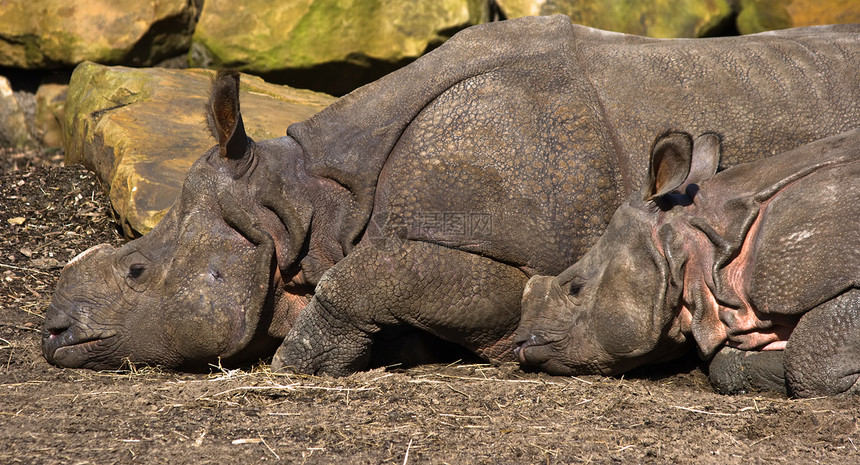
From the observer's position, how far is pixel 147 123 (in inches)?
257

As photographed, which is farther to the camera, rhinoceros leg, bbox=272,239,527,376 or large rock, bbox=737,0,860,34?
large rock, bbox=737,0,860,34

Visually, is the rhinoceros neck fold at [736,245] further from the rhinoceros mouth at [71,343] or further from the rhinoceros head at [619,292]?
the rhinoceros mouth at [71,343]

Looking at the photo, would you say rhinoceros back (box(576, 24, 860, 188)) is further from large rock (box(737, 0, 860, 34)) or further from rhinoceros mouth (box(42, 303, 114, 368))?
large rock (box(737, 0, 860, 34))

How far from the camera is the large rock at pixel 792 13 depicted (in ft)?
25.3

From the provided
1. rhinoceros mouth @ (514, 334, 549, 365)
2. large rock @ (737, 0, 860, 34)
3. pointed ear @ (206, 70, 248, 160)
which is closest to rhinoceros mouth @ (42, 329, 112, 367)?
pointed ear @ (206, 70, 248, 160)

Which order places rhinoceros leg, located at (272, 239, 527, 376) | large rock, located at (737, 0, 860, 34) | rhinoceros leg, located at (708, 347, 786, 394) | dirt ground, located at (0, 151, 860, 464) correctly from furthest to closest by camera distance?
large rock, located at (737, 0, 860, 34)
rhinoceros leg, located at (272, 239, 527, 376)
rhinoceros leg, located at (708, 347, 786, 394)
dirt ground, located at (0, 151, 860, 464)

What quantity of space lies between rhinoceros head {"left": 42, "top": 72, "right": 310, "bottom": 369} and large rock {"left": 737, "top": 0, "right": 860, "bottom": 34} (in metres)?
5.22

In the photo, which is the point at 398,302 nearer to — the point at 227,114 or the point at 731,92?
the point at 227,114

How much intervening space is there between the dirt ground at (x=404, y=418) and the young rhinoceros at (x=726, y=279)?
0.51ft

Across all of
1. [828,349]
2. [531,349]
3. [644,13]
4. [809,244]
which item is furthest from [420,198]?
[644,13]

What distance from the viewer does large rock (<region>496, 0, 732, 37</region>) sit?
813 centimetres

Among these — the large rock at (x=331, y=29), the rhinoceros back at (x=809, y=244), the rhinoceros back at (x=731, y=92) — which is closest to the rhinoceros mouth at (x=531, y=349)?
the rhinoceros back at (x=731, y=92)

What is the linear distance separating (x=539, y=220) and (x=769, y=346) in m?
1.17

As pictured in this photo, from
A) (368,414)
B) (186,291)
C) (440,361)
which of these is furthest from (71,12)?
(368,414)
